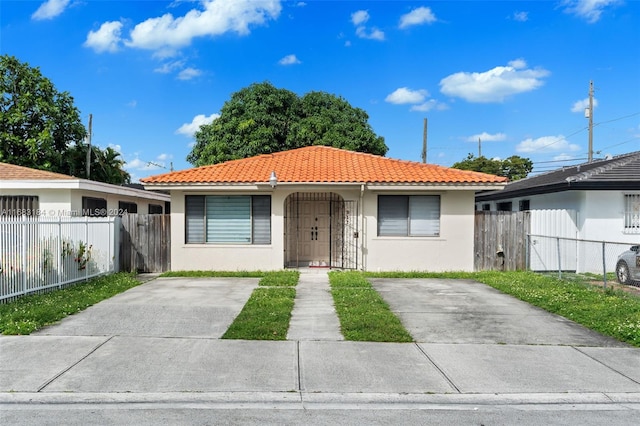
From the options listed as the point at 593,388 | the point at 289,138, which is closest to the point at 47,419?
the point at 593,388

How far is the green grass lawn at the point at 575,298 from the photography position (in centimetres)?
759

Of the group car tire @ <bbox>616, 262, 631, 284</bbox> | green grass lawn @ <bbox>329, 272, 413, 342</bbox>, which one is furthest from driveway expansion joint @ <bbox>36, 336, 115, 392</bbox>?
car tire @ <bbox>616, 262, 631, 284</bbox>

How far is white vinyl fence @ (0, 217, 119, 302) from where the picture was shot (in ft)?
29.3

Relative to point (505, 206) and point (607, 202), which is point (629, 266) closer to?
point (607, 202)

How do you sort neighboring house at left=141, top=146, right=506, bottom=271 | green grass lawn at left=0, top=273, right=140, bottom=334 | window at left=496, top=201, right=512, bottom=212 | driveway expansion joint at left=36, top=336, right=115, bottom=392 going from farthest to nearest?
window at left=496, top=201, right=512, bottom=212, neighboring house at left=141, top=146, right=506, bottom=271, green grass lawn at left=0, top=273, right=140, bottom=334, driveway expansion joint at left=36, top=336, right=115, bottom=392

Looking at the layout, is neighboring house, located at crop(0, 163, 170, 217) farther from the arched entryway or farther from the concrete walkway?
the concrete walkway

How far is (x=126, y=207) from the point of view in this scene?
19719mm

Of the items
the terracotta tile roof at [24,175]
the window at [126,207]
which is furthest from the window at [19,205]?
the window at [126,207]

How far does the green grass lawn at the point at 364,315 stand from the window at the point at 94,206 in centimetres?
906

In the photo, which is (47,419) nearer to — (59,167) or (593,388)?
(593,388)

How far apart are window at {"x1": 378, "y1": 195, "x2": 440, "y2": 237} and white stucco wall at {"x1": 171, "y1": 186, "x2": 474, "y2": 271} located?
0.19 meters

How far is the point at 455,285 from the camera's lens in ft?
38.5

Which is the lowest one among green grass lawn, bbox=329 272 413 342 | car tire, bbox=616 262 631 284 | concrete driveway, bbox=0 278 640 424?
concrete driveway, bbox=0 278 640 424

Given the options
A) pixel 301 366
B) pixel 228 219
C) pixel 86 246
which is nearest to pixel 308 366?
pixel 301 366
